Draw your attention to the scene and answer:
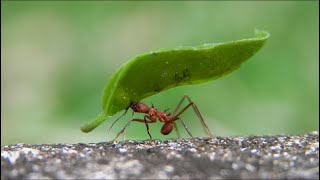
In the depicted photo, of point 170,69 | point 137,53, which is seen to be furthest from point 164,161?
point 137,53

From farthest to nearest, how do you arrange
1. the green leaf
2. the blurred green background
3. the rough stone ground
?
the blurred green background
the green leaf
the rough stone ground

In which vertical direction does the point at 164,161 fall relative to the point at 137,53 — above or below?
below

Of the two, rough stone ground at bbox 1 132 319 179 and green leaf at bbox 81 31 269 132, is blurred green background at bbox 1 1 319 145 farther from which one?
rough stone ground at bbox 1 132 319 179

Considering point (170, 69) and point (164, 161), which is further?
point (170, 69)

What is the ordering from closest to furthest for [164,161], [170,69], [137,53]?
[164,161], [170,69], [137,53]

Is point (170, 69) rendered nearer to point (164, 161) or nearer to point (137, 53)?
point (164, 161)

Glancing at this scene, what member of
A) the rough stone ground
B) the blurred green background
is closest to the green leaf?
the rough stone ground

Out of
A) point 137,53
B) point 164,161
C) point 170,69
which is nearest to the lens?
point 164,161
